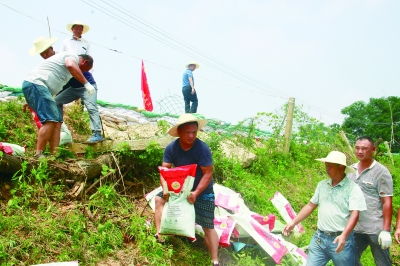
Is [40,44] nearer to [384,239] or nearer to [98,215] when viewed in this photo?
[98,215]

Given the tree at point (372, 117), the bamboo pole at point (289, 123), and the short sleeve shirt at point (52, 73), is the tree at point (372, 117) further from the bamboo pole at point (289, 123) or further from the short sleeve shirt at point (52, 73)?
the short sleeve shirt at point (52, 73)

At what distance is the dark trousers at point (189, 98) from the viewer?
29.2 feet

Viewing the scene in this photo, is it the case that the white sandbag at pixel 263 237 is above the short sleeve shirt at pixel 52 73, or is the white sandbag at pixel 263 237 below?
below

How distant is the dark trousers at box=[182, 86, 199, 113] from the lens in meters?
8.91

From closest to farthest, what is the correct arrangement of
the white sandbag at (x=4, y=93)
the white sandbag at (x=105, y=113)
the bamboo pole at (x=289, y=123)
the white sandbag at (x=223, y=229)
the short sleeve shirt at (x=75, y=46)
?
the white sandbag at (x=223, y=229), the short sleeve shirt at (x=75, y=46), the white sandbag at (x=4, y=93), the white sandbag at (x=105, y=113), the bamboo pole at (x=289, y=123)

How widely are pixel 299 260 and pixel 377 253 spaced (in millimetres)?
811

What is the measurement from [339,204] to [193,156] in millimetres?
1445

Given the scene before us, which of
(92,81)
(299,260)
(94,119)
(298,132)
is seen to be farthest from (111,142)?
(298,132)

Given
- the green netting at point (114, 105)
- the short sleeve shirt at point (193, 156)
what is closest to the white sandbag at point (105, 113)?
the green netting at point (114, 105)

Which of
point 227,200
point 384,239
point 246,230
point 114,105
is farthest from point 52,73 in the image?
point 384,239

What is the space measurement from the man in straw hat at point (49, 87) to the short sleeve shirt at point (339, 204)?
3.07 meters

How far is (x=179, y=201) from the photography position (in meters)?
3.75

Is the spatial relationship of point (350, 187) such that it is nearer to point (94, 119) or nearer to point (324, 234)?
point (324, 234)

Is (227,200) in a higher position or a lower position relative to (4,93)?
lower
